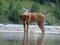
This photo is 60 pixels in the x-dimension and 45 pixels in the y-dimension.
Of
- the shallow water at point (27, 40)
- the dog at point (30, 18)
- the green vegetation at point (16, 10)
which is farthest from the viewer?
the green vegetation at point (16, 10)

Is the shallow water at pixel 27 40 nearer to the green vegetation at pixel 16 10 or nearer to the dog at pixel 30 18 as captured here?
the dog at pixel 30 18

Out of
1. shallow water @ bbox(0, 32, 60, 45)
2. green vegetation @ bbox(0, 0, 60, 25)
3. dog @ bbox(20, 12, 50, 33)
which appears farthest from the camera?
green vegetation @ bbox(0, 0, 60, 25)

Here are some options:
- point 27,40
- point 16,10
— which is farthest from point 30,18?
point 16,10

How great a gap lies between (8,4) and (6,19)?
225 centimetres

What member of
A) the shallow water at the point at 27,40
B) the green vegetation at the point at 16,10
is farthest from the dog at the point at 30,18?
the green vegetation at the point at 16,10

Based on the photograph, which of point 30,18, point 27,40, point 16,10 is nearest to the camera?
point 27,40

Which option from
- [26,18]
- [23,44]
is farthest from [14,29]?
[23,44]

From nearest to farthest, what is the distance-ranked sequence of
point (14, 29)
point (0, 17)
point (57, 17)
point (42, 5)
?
point (14, 29)
point (0, 17)
point (57, 17)
point (42, 5)

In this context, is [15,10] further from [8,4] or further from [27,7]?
[27,7]

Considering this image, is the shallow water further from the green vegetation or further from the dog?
the green vegetation

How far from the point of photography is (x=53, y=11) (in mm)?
31781

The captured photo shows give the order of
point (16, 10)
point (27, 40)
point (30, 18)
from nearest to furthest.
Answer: point (27, 40)
point (30, 18)
point (16, 10)

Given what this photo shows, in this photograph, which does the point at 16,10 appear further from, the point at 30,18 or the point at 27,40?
the point at 27,40

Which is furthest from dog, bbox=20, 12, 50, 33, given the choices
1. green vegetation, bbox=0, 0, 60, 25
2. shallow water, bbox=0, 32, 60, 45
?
green vegetation, bbox=0, 0, 60, 25
